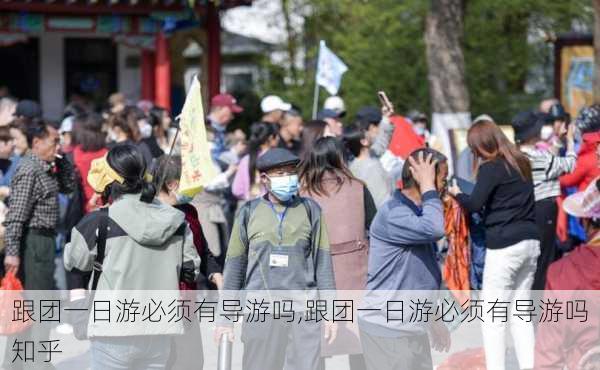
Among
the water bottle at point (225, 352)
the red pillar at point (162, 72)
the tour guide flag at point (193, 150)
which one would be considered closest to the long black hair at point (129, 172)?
the tour guide flag at point (193, 150)

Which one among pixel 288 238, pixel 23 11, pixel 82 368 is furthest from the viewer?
pixel 23 11

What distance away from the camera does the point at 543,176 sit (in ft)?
27.4

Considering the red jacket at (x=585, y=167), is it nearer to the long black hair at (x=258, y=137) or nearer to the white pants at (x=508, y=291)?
the white pants at (x=508, y=291)

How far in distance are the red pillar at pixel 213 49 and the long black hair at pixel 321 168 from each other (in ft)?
39.1

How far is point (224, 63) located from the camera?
92.7 feet

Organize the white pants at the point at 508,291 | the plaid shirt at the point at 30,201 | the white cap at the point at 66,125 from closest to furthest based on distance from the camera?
the white pants at the point at 508,291 → the plaid shirt at the point at 30,201 → the white cap at the point at 66,125

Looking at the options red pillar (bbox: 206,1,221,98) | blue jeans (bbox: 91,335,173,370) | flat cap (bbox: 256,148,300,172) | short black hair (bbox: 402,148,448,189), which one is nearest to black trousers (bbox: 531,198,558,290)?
short black hair (bbox: 402,148,448,189)

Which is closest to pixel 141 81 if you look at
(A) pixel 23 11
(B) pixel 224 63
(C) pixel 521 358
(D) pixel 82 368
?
(A) pixel 23 11

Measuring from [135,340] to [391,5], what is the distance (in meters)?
12.5

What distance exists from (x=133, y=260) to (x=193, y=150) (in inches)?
33.2

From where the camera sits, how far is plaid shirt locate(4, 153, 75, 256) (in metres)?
7.40

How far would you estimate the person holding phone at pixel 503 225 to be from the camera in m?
7.19

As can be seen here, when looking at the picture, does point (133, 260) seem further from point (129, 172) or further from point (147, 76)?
point (147, 76)

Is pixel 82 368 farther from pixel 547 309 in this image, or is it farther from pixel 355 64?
pixel 355 64
